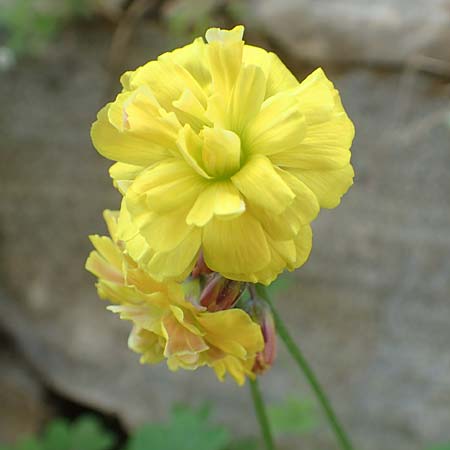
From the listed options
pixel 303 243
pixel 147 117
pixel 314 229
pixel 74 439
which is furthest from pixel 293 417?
pixel 147 117

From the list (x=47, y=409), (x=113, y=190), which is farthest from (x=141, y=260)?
(x=47, y=409)

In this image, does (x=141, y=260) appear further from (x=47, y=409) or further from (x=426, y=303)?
(x=47, y=409)

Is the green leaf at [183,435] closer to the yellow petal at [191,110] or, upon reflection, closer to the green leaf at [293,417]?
the green leaf at [293,417]

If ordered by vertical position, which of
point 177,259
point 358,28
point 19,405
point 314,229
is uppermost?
point 177,259

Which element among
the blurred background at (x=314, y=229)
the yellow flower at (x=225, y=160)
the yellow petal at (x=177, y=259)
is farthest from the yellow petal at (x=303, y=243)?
the blurred background at (x=314, y=229)

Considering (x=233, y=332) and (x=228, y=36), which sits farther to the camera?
(x=233, y=332)

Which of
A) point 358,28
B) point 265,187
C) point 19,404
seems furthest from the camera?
point 19,404

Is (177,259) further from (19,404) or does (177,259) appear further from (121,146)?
(19,404)

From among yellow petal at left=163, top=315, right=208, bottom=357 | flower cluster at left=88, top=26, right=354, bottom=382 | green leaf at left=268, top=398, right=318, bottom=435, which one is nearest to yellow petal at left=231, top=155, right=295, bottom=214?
flower cluster at left=88, top=26, right=354, bottom=382
